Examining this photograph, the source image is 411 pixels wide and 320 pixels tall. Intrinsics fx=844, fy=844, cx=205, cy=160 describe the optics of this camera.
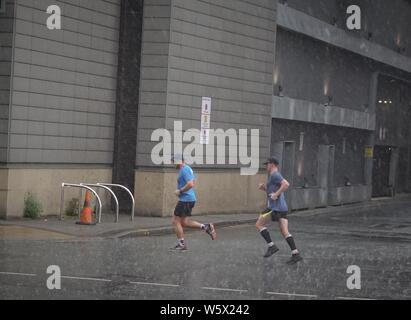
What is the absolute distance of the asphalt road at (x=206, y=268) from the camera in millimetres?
11133

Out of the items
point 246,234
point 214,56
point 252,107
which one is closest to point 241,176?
point 252,107

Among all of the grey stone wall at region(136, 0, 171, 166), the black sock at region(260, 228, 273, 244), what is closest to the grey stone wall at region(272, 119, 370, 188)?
the grey stone wall at region(136, 0, 171, 166)

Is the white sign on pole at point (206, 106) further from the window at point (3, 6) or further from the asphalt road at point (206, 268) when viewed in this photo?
the window at point (3, 6)

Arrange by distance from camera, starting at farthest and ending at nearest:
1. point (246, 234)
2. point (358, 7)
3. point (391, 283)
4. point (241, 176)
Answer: point (358, 7) < point (241, 176) < point (246, 234) < point (391, 283)

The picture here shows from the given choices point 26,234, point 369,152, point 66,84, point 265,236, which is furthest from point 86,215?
point 369,152

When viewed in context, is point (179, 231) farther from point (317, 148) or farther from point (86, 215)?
point (317, 148)

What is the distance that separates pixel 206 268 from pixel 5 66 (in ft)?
27.9

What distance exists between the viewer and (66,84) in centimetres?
2144

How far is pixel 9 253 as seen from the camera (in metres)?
14.5

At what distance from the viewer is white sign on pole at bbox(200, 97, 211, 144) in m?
24.2

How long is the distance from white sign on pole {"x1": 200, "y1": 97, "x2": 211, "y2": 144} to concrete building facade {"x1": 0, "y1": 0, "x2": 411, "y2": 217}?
184 millimetres

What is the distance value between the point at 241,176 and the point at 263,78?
3.29 metres

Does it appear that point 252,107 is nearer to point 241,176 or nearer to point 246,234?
point 241,176

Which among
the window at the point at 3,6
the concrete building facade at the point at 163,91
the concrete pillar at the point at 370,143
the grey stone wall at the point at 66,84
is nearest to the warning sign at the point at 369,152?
the concrete pillar at the point at 370,143
